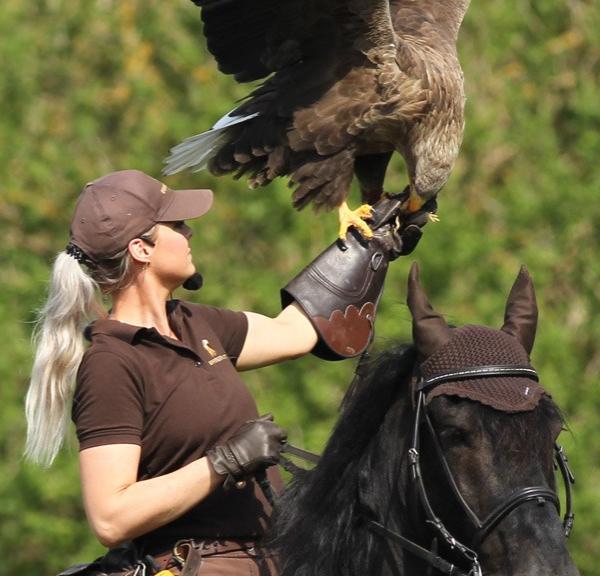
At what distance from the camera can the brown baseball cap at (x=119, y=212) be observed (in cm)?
315

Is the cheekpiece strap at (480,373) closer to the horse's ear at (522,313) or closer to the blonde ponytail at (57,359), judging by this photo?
the horse's ear at (522,313)

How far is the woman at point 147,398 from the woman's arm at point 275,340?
20 cm

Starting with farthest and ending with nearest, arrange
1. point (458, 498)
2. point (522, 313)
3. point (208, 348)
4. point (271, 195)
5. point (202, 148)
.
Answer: point (271, 195) < point (202, 148) < point (208, 348) < point (522, 313) < point (458, 498)

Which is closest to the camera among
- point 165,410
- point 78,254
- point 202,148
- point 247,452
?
point 247,452

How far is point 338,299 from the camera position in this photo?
3553 millimetres

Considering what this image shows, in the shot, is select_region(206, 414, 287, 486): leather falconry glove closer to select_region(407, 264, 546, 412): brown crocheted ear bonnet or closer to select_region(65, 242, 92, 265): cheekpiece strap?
select_region(407, 264, 546, 412): brown crocheted ear bonnet

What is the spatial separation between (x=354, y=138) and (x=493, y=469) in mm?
2828

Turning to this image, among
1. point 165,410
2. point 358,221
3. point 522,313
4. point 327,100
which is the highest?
point 522,313

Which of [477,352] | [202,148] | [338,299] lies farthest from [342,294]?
[202,148]

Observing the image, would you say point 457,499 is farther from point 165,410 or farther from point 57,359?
point 57,359

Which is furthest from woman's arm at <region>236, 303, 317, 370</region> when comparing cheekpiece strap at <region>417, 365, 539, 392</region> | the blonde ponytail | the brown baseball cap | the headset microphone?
cheekpiece strap at <region>417, 365, 539, 392</region>

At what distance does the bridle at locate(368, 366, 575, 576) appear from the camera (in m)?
2.50

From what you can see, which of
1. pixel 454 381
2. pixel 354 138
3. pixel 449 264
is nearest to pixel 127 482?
pixel 454 381

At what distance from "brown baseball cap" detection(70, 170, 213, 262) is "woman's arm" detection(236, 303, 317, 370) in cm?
42
